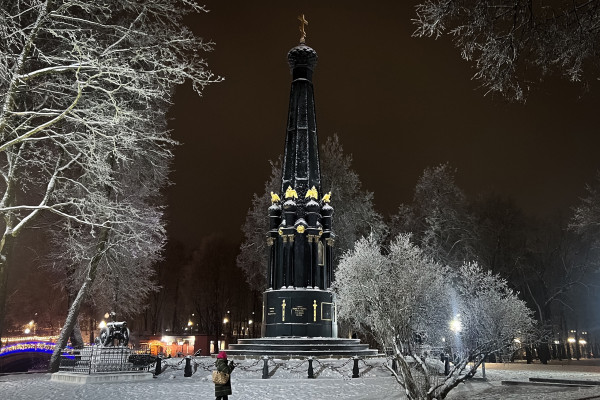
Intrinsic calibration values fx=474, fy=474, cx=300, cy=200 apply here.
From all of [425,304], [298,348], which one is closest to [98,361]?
[298,348]

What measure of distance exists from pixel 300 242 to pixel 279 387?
11042mm

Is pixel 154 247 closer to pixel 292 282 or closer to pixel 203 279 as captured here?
pixel 292 282

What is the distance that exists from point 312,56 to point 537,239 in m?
23.1

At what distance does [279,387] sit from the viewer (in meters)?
15.6

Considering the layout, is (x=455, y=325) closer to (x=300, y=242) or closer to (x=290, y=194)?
(x=300, y=242)

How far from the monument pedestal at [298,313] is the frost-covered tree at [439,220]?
1131cm

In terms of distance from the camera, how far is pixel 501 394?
40.1ft

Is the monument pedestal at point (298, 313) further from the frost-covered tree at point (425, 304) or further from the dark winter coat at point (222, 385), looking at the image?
the dark winter coat at point (222, 385)

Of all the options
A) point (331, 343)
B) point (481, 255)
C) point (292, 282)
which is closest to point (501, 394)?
point (331, 343)

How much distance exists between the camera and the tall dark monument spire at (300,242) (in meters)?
24.7

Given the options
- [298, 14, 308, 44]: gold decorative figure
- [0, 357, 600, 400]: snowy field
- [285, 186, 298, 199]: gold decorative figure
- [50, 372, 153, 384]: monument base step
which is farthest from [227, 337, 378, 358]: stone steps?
[298, 14, 308, 44]: gold decorative figure

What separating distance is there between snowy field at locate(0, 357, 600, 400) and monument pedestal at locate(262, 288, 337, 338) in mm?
3543

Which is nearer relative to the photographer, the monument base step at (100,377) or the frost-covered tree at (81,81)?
the frost-covered tree at (81,81)

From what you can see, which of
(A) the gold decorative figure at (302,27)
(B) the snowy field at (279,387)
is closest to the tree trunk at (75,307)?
(B) the snowy field at (279,387)
